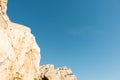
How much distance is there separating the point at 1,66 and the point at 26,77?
13155 millimetres

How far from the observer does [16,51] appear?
173 ft

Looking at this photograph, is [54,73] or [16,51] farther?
[54,73]

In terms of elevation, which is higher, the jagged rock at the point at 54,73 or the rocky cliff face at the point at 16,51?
the jagged rock at the point at 54,73

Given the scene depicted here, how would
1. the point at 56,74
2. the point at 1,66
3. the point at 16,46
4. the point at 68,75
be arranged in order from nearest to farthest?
the point at 1,66
the point at 16,46
the point at 56,74
the point at 68,75

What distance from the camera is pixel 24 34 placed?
56000 mm

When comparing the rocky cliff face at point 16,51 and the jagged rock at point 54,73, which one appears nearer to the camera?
the rocky cliff face at point 16,51

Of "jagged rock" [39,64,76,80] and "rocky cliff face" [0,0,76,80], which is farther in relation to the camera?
"jagged rock" [39,64,76,80]

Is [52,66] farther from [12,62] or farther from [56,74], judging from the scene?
[12,62]

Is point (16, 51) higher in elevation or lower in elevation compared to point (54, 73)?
lower

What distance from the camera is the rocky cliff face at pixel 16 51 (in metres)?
46.4

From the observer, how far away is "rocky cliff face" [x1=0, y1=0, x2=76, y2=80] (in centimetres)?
4638

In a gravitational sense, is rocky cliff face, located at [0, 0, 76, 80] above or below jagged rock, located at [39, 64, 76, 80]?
below

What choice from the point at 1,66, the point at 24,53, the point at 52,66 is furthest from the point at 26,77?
the point at 52,66

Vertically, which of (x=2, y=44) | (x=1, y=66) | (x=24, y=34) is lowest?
(x=1, y=66)
